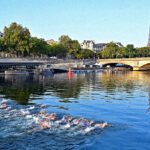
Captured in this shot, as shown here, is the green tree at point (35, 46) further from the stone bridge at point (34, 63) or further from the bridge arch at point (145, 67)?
the bridge arch at point (145, 67)

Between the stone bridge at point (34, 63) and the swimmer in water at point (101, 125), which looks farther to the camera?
the stone bridge at point (34, 63)

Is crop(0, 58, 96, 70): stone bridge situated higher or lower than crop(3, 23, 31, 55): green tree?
lower

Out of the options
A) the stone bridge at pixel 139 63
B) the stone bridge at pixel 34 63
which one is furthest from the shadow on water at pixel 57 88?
the stone bridge at pixel 139 63

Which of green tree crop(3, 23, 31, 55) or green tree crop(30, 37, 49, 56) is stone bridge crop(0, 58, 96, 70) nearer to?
green tree crop(3, 23, 31, 55)

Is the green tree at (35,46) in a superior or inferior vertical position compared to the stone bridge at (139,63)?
superior

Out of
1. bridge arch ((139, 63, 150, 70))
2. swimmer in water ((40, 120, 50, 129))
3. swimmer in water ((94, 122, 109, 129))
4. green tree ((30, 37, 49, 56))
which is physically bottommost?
bridge arch ((139, 63, 150, 70))

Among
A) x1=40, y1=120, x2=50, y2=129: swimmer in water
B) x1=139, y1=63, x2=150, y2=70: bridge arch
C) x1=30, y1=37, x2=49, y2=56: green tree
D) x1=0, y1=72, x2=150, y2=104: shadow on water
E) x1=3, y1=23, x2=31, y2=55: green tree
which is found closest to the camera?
x1=40, y1=120, x2=50, y2=129: swimmer in water

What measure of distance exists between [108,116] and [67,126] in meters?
7.77

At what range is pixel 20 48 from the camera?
179 metres

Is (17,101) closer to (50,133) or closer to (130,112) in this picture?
(130,112)

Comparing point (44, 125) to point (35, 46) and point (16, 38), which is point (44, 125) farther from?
point (35, 46)

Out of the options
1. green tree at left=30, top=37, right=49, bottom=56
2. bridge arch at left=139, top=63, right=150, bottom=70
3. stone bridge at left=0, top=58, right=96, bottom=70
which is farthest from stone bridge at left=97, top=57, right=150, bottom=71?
green tree at left=30, top=37, right=49, bottom=56

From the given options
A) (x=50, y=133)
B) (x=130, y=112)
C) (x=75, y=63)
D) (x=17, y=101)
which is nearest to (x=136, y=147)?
(x=50, y=133)

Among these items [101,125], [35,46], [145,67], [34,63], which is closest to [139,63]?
[145,67]
